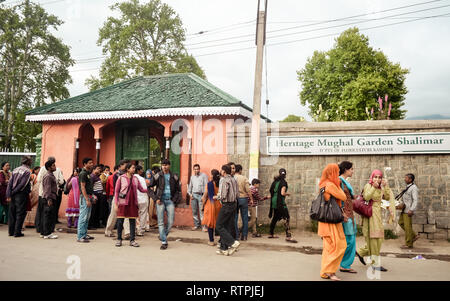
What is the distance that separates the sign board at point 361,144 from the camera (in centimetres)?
860

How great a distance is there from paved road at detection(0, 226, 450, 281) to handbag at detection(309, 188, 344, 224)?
3.07ft

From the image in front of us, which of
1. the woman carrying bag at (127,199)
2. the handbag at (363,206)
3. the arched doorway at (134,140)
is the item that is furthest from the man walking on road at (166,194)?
the arched doorway at (134,140)

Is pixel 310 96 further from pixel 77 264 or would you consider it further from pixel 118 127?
pixel 77 264

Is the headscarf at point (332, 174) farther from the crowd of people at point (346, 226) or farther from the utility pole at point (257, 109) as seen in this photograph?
the utility pole at point (257, 109)

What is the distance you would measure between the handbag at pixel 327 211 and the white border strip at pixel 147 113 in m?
5.65

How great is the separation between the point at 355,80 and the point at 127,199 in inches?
922

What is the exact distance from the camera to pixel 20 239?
307 inches

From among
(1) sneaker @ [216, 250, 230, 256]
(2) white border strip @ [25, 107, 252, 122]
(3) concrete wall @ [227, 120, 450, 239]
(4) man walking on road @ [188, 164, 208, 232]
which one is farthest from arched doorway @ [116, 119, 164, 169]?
(1) sneaker @ [216, 250, 230, 256]

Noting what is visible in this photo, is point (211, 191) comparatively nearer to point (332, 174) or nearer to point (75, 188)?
point (332, 174)

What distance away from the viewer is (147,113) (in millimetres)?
11219

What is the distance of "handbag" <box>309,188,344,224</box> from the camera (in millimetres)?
4906
